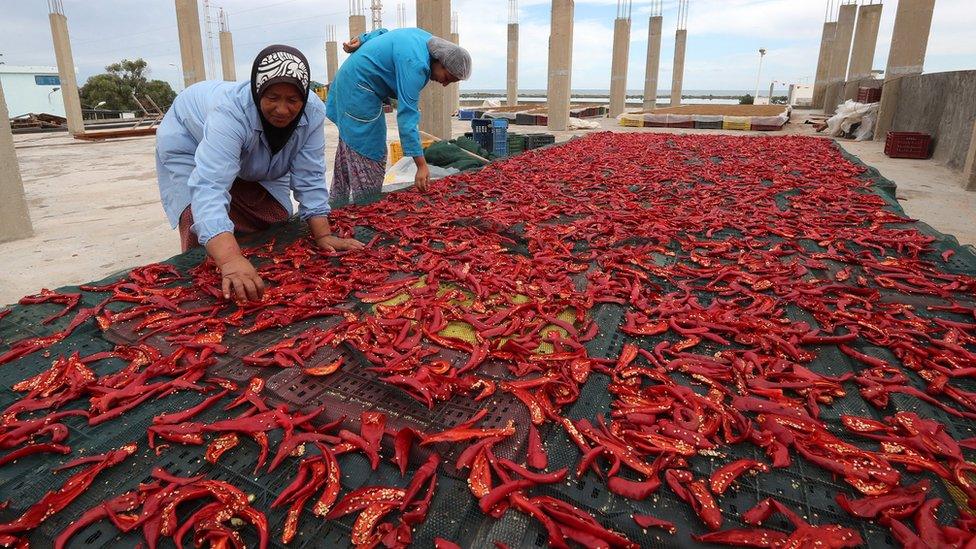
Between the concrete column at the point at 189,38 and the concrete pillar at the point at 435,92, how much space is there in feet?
45.1

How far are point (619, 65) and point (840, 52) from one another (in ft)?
38.7

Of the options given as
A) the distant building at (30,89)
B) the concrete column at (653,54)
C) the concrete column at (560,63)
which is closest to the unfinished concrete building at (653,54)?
the concrete column at (653,54)

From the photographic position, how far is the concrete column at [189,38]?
21.3 meters

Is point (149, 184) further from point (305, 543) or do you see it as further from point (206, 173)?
point (305, 543)

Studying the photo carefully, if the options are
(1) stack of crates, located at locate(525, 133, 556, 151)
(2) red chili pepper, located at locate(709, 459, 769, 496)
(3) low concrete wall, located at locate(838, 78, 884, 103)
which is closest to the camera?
(2) red chili pepper, located at locate(709, 459, 769, 496)

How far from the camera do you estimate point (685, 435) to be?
6.13ft

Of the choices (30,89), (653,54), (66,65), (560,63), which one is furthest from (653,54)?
(30,89)

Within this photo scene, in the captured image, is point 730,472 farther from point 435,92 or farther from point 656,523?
point 435,92

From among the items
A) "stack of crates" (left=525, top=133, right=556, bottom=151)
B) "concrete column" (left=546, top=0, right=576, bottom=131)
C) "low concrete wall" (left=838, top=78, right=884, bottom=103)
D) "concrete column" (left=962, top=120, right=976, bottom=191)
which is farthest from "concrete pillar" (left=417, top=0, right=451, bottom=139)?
"low concrete wall" (left=838, top=78, right=884, bottom=103)

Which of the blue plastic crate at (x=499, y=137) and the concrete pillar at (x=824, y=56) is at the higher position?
the concrete pillar at (x=824, y=56)

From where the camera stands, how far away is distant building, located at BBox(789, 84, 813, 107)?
37.8 meters

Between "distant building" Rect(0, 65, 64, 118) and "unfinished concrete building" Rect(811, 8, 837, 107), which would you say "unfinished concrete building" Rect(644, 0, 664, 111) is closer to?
"unfinished concrete building" Rect(811, 8, 837, 107)

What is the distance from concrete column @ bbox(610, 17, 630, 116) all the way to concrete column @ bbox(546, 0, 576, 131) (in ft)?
30.9

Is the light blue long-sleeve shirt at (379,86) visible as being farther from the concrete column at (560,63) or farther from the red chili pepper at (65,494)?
the concrete column at (560,63)
